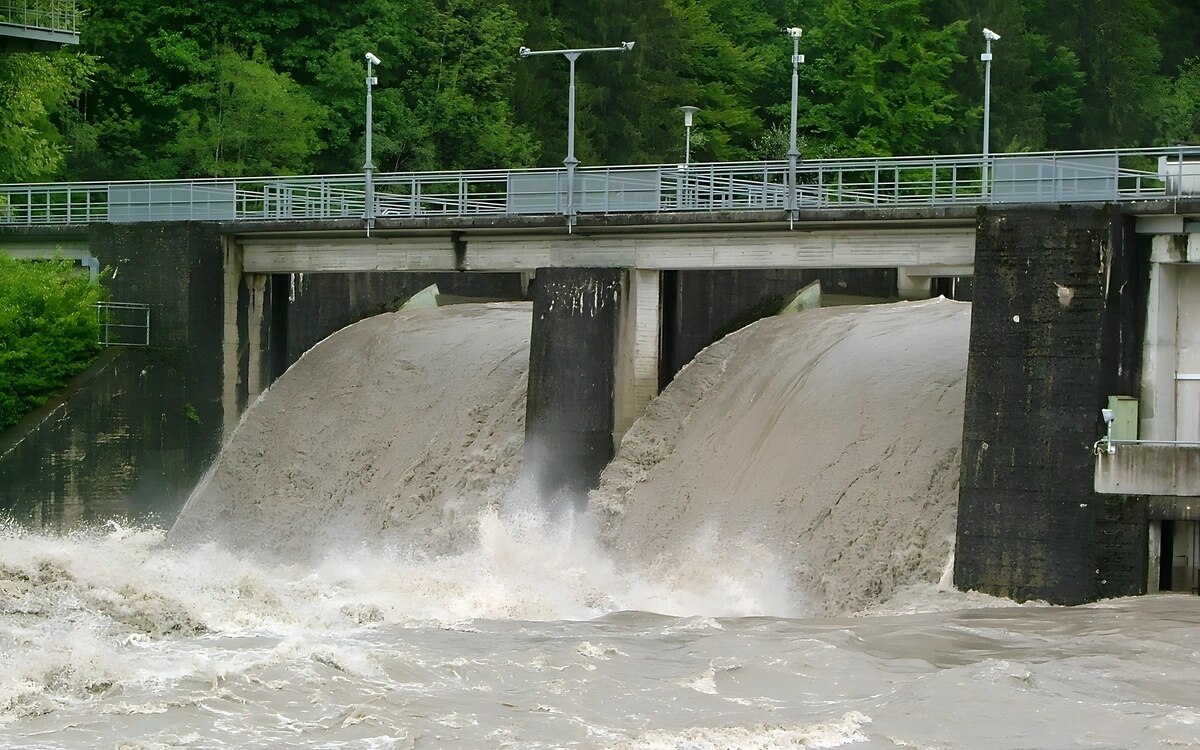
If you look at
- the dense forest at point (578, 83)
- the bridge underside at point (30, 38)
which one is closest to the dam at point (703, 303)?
the bridge underside at point (30, 38)

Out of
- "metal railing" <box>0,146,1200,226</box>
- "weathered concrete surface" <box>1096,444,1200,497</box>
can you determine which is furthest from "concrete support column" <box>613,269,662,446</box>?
"weathered concrete surface" <box>1096,444,1200,497</box>

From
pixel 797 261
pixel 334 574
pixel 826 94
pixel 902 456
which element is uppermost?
pixel 826 94

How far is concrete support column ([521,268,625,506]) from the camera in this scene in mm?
36156

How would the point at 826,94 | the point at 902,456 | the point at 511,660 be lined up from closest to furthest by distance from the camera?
the point at 511,660
the point at 902,456
the point at 826,94

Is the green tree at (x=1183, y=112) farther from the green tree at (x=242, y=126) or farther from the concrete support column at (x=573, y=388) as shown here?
the concrete support column at (x=573, y=388)

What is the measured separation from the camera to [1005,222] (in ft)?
98.1

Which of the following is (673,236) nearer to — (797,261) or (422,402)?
(797,261)

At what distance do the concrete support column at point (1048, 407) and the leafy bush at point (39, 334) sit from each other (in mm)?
20621

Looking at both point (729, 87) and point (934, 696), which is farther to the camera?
point (729, 87)

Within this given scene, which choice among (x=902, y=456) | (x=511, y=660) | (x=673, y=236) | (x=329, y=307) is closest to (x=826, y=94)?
(x=329, y=307)

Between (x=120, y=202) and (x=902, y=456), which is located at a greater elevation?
(x=120, y=202)

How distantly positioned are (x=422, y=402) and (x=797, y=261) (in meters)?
9.31

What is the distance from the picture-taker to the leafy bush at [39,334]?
40500 mm

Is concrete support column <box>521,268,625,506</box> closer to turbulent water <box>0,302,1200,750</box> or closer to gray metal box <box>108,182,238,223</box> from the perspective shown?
turbulent water <box>0,302,1200,750</box>
